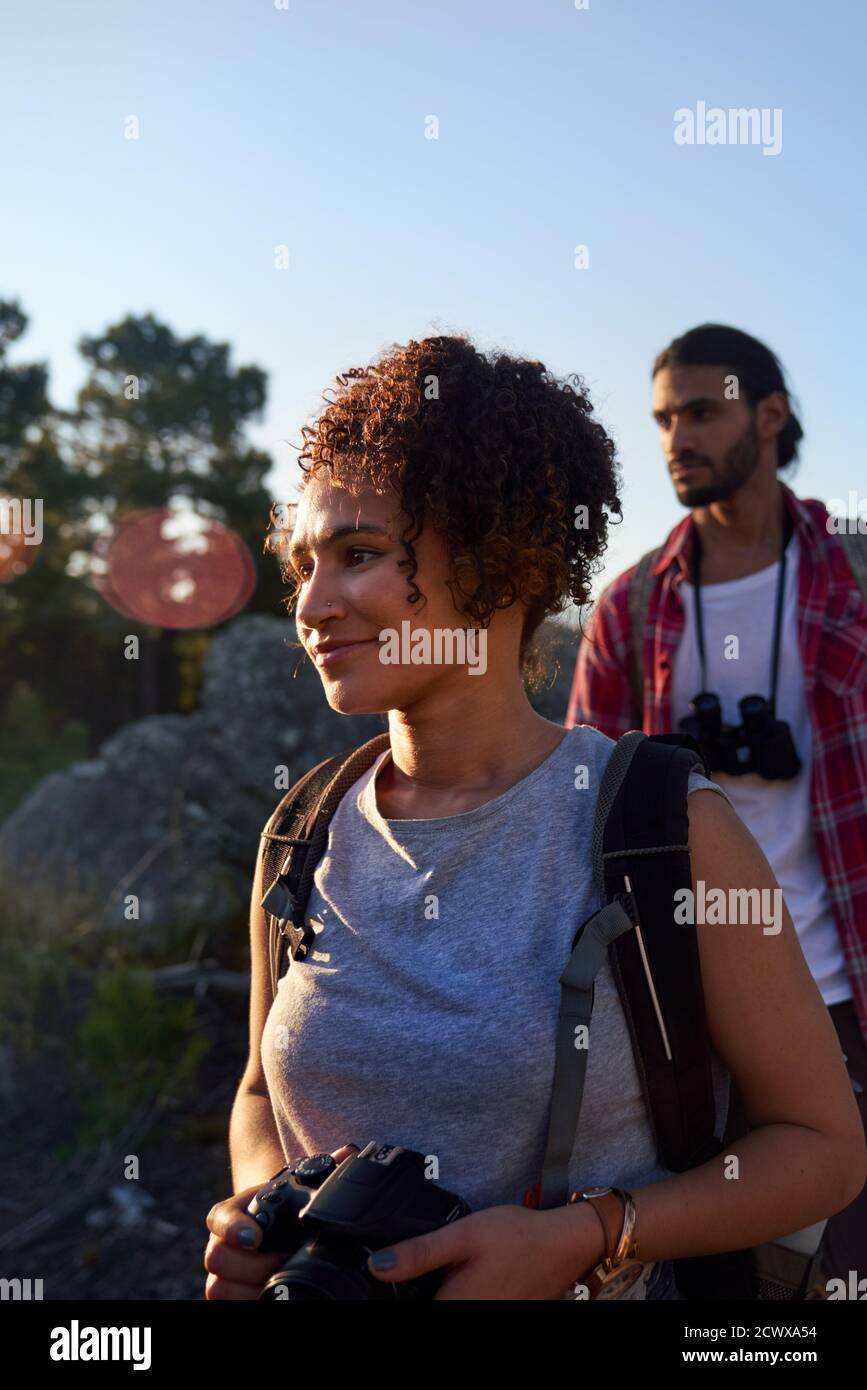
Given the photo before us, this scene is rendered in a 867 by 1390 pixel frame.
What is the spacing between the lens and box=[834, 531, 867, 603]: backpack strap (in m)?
3.27

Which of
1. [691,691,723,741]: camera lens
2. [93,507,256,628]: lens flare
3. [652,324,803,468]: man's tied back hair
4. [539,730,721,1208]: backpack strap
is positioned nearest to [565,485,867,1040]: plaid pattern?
[691,691,723,741]: camera lens

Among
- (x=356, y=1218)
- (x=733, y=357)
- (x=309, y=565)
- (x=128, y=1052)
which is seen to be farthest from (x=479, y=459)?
(x=128, y=1052)

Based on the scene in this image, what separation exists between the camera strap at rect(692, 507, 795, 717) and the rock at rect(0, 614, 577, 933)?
157 cm

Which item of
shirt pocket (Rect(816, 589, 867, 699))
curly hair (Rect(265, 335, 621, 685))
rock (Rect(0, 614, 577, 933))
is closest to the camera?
curly hair (Rect(265, 335, 621, 685))

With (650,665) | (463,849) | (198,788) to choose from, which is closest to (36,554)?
(198,788)

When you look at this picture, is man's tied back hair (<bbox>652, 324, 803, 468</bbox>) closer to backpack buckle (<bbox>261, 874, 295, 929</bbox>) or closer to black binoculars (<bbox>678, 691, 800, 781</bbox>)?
black binoculars (<bbox>678, 691, 800, 781</bbox>)

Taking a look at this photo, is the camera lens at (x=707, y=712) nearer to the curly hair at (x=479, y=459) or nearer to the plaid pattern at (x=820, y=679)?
the plaid pattern at (x=820, y=679)

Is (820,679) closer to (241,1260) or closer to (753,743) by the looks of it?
(753,743)

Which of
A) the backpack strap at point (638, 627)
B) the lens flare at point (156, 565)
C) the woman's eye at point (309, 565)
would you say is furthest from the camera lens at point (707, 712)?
the lens flare at point (156, 565)

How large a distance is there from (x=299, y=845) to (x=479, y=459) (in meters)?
0.71

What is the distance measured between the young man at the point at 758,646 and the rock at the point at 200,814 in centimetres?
155

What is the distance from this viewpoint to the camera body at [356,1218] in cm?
150

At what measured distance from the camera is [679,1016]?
166 centimetres
